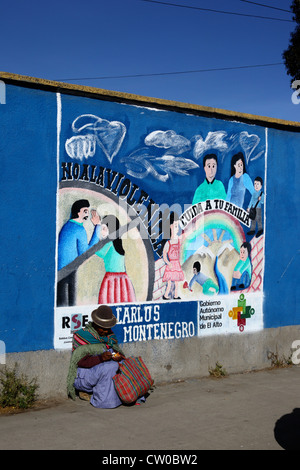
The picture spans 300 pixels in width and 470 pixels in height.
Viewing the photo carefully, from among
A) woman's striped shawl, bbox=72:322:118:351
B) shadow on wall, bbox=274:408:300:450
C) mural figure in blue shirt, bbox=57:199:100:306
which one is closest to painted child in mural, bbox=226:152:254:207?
mural figure in blue shirt, bbox=57:199:100:306

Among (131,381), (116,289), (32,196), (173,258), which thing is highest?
(32,196)

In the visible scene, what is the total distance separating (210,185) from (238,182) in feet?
1.90

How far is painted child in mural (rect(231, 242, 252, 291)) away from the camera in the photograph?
9.09 meters

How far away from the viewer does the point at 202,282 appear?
8680mm

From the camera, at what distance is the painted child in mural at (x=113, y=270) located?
7613 millimetres

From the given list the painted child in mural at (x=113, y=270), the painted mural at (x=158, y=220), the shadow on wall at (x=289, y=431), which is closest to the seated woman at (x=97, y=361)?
the painted mural at (x=158, y=220)

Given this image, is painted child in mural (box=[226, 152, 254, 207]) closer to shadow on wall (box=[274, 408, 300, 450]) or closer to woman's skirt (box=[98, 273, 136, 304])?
woman's skirt (box=[98, 273, 136, 304])

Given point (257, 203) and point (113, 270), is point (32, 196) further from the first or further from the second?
point (257, 203)

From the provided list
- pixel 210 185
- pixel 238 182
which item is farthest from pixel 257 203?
pixel 210 185

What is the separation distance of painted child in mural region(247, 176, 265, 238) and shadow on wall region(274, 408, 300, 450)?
3.10 meters

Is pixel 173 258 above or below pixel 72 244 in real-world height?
below

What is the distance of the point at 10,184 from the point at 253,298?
172 inches
